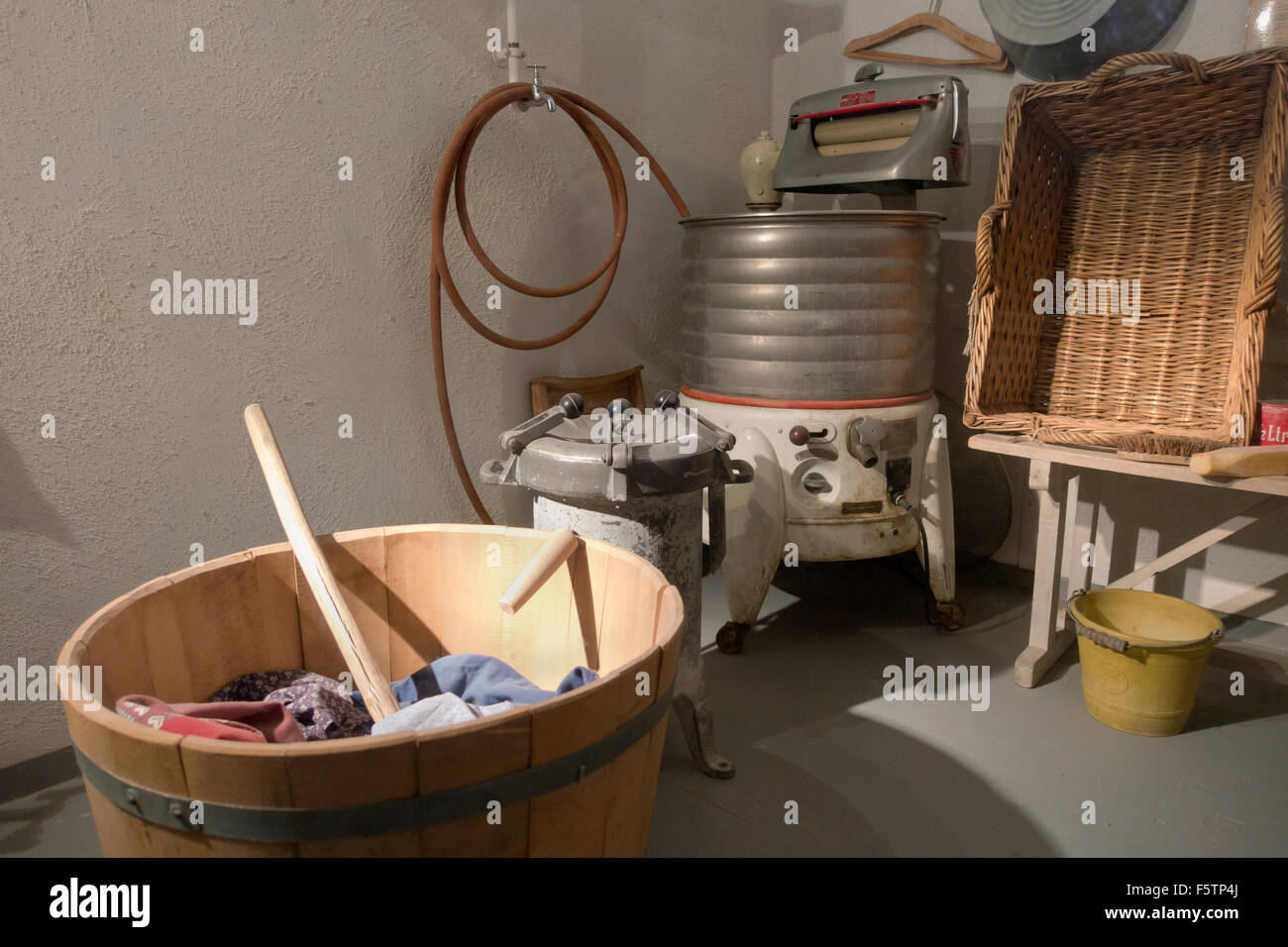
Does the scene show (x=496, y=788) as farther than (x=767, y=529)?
No

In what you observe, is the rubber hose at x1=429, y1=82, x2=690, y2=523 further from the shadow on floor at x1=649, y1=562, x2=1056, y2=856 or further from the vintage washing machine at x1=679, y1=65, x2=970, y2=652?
the shadow on floor at x1=649, y1=562, x2=1056, y2=856

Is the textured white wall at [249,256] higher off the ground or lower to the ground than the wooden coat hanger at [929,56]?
lower

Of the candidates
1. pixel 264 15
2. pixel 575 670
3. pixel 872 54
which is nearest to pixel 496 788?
pixel 575 670

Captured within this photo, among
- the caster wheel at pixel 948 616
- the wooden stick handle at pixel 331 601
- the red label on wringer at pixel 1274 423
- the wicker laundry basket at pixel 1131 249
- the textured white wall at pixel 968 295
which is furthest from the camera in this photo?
the caster wheel at pixel 948 616

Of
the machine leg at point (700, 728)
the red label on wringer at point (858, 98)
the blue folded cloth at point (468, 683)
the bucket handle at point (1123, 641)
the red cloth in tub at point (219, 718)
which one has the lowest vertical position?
the machine leg at point (700, 728)

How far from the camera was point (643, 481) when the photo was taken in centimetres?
175

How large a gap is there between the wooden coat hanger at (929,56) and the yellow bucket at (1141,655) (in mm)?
1756

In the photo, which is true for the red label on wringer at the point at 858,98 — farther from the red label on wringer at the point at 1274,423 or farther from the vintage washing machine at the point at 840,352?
the red label on wringer at the point at 1274,423

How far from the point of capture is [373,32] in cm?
221

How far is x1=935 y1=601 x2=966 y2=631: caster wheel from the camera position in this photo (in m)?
2.66

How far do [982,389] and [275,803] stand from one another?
1993 millimetres

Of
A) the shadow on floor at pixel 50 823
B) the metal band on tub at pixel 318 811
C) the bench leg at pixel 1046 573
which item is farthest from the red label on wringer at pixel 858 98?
the shadow on floor at pixel 50 823

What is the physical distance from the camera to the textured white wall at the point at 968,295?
7.89 feet

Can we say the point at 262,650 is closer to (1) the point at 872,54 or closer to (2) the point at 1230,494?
(2) the point at 1230,494
